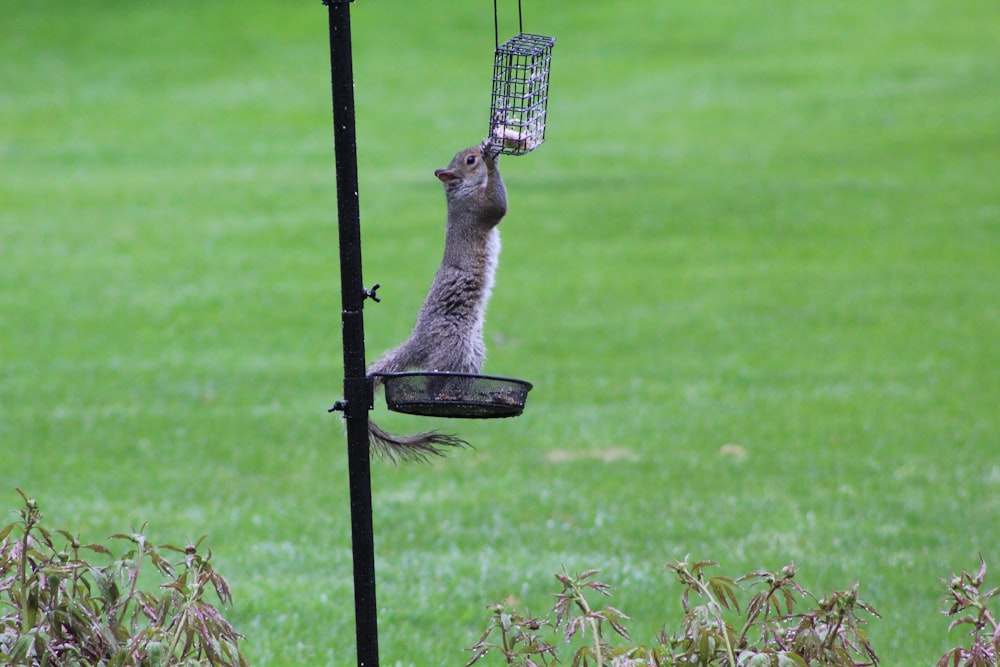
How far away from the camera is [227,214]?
15.0 m

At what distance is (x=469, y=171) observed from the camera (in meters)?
3.99

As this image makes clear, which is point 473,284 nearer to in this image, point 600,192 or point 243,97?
point 600,192

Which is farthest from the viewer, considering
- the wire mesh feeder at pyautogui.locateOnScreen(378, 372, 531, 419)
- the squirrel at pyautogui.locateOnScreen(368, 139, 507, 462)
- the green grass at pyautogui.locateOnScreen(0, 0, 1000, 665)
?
the green grass at pyautogui.locateOnScreen(0, 0, 1000, 665)

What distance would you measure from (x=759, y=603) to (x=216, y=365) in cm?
741

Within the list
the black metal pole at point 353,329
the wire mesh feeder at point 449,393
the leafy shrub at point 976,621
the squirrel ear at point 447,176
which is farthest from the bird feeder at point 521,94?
the leafy shrub at point 976,621

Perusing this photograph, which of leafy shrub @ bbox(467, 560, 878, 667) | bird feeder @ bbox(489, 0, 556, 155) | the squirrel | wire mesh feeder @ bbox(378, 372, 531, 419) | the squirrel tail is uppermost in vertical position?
bird feeder @ bbox(489, 0, 556, 155)

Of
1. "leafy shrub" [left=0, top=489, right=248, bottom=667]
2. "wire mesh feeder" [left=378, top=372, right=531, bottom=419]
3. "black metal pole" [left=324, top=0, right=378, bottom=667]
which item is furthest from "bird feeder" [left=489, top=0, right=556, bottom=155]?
"leafy shrub" [left=0, top=489, right=248, bottom=667]

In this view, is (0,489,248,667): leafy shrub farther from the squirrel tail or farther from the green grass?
the green grass

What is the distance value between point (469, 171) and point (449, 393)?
1166mm

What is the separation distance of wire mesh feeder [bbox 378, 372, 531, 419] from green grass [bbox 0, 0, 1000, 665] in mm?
1691

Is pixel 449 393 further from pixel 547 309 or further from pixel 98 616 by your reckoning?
pixel 547 309

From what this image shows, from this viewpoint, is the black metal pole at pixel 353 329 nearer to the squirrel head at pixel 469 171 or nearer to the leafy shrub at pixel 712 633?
the leafy shrub at pixel 712 633

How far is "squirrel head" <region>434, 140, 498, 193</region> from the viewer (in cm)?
378

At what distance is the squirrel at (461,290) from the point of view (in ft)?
11.8
